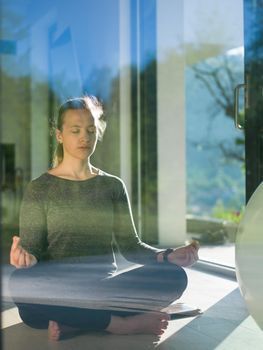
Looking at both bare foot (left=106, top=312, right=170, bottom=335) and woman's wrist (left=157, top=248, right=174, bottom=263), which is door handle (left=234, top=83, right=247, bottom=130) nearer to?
woman's wrist (left=157, top=248, right=174, bottom=263)

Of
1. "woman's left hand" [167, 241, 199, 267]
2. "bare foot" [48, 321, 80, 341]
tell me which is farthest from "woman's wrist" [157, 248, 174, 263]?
"bare foot" [48, 321, 80, 341]

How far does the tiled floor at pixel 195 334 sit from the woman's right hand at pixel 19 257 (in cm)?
19

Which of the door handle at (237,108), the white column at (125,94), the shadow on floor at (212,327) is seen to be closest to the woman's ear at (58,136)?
the white column at (125,94)

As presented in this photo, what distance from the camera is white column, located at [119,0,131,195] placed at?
326 centimetres

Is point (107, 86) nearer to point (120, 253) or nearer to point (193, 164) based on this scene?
point (193, 164)

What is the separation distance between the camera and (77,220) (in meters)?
2.54

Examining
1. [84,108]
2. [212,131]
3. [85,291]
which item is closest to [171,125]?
[212,131]

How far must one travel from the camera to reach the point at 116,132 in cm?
322

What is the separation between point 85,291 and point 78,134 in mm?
612

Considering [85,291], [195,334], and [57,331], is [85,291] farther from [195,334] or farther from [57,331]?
[195,334]

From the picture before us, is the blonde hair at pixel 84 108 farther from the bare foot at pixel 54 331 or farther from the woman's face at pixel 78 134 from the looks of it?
the bare foot at pixel 54 331

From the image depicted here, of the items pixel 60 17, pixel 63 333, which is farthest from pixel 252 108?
pixel 63 333

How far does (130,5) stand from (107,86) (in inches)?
16.6

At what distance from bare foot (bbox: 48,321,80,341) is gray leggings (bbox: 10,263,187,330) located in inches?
0.7
